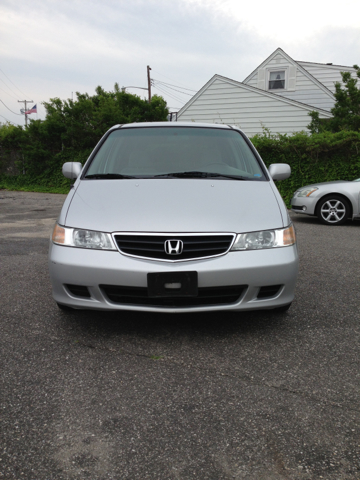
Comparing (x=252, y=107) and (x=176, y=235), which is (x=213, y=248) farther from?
(x=252, y=107)

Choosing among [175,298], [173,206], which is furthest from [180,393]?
[173,206]

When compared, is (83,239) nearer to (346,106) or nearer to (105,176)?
(105,176)

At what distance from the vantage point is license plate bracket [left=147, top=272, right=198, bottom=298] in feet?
9.00

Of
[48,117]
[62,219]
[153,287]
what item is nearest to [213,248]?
[153,287]

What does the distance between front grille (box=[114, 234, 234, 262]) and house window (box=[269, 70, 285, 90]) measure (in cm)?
1918

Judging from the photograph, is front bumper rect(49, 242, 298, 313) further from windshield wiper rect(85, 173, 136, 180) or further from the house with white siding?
the house with white siding

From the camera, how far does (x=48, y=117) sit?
659 inches

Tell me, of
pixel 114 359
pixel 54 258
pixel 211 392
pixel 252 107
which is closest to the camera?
pixel 211 392

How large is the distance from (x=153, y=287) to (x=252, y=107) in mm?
16748

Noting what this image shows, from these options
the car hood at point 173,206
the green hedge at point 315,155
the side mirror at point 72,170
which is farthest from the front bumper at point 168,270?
the green hedge at point 315,155

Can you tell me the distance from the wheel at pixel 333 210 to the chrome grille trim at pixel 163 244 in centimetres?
707

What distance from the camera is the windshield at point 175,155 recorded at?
3.83 meters

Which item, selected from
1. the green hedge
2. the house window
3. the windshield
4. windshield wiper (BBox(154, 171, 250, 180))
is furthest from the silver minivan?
the house window

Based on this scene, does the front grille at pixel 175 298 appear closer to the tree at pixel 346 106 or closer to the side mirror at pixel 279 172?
the side mirror at pixel 279 172
